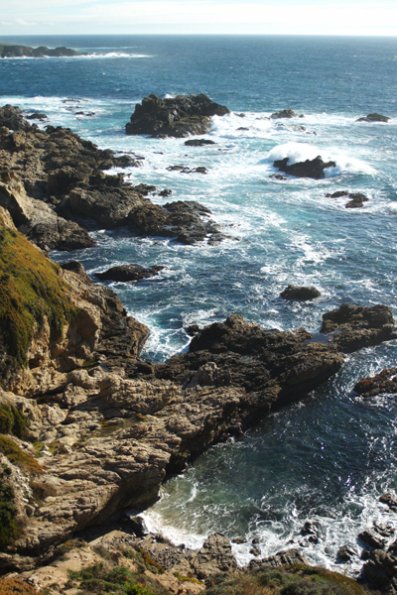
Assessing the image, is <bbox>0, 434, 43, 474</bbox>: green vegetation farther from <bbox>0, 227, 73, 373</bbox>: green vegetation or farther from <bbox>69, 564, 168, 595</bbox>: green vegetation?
<bbox>0, 227, 73, 373</bbox>: green vegetation

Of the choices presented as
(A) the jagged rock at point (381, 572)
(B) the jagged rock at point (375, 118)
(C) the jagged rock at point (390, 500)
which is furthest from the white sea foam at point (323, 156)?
(A) the jagged rock at point (381, 572)

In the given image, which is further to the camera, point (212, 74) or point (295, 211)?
→ point (212, 74)

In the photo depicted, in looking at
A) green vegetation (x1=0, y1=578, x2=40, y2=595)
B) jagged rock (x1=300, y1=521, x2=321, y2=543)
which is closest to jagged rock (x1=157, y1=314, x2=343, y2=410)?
jagged rock (x1=300, y1=521, x2=321, y2=543)

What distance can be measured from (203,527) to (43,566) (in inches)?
307

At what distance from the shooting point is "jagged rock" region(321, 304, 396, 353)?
1575 inches

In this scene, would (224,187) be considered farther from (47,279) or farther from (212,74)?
(212,74)

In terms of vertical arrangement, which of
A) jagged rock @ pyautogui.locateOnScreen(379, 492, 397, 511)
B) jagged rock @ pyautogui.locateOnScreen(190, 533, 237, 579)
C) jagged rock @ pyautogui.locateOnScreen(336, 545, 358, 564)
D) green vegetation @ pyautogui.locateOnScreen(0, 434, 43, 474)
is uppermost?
green vegetation @ pyautogui.locateOnScreen(0, 434, 43, 474)

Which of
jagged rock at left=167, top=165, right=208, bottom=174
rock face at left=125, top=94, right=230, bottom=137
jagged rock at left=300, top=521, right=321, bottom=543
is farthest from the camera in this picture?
rock face at left=125, top=94, right=230, bottom=137

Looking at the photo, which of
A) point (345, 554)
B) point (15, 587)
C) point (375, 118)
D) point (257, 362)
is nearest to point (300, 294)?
point (257, 362)

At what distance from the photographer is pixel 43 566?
67.7 ft

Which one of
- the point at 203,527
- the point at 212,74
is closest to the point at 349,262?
the point at 203,527

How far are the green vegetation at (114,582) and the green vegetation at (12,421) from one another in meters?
7.54

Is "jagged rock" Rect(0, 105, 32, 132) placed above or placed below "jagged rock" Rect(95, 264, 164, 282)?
above

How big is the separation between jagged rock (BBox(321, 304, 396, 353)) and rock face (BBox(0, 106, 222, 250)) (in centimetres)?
1920
